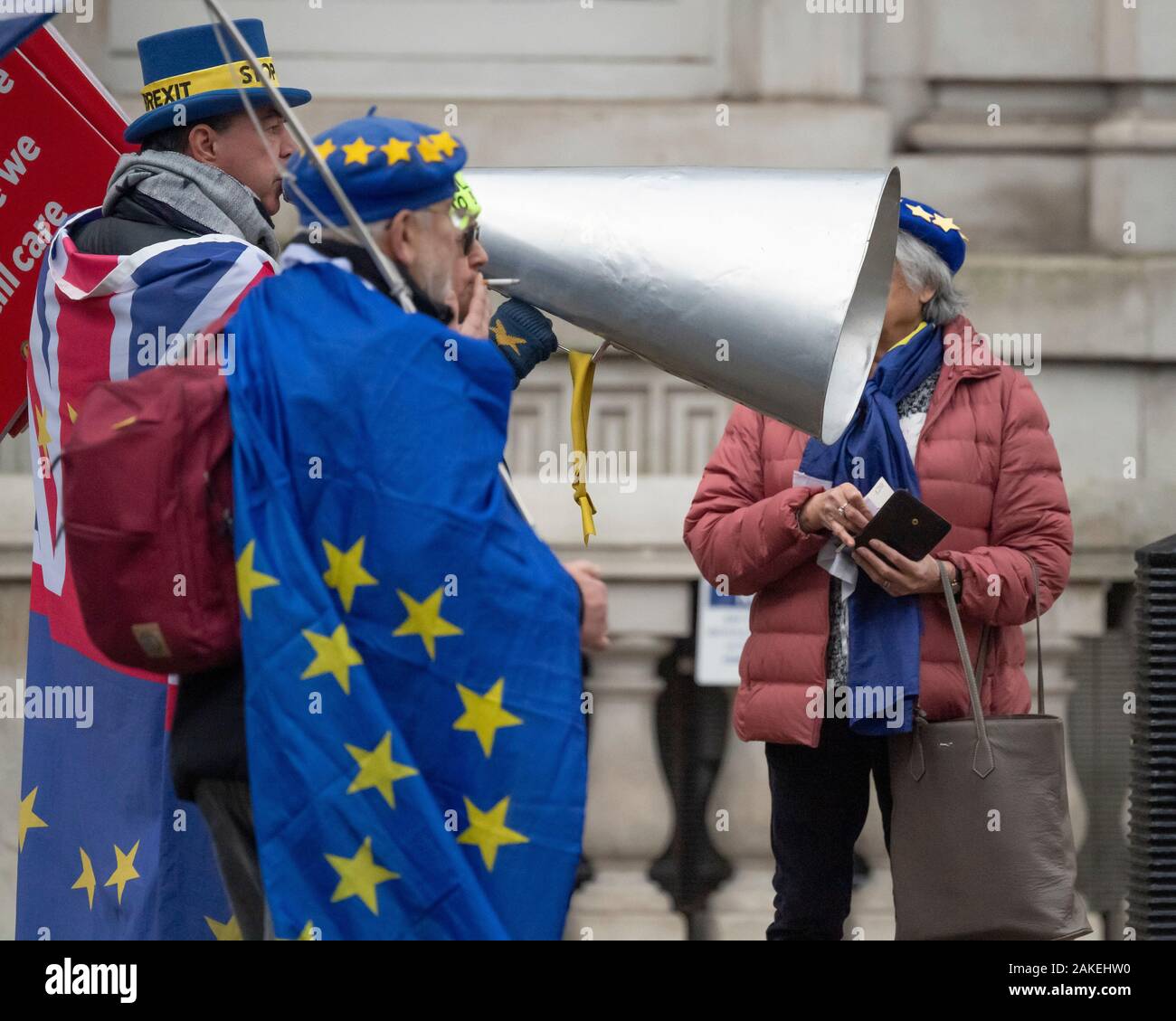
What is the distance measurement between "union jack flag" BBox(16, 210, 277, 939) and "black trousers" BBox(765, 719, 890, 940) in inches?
50.7

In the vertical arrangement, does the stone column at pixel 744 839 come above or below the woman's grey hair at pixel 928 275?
below

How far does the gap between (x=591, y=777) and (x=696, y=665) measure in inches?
17.8

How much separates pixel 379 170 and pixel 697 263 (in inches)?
28.3

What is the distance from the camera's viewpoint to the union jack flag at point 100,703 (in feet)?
12.5

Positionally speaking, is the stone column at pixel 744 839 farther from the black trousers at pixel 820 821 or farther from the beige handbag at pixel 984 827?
the beige handbag at pixel 984 827

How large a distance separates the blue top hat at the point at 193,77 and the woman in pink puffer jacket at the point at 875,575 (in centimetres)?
132

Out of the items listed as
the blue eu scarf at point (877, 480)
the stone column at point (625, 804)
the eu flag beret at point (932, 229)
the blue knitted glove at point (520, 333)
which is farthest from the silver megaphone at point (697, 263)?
the stone column at point (625, 804)

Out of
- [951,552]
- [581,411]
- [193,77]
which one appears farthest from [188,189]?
[951,552]

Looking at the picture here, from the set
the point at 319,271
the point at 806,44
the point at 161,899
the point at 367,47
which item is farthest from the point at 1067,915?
the point at 367,47

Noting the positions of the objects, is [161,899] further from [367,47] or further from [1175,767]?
[367,47]

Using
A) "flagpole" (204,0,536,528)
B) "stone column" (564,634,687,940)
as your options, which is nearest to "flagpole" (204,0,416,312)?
"flagpole" (204,0,536,528)

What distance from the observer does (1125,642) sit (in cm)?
657

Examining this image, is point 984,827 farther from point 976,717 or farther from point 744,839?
point 744,839

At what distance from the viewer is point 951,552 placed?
4.42 metres
